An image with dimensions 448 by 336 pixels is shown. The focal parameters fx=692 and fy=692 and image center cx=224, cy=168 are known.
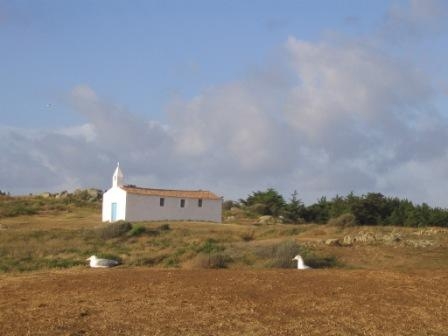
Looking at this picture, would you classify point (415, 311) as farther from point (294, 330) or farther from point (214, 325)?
point (214, 325)

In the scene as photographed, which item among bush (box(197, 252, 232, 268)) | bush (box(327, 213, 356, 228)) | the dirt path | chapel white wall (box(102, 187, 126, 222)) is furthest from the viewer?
chapel white wall (box(102, 187, 126, 222))

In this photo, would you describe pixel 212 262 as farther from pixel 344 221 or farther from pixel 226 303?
pixel 344 221

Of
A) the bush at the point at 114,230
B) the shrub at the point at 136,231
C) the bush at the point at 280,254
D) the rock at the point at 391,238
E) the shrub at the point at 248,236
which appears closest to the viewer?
the bush at the point at 280,254

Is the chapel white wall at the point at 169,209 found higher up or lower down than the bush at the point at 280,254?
higher up

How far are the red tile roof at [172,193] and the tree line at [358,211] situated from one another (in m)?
7.90

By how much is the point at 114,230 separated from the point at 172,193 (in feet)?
55.0

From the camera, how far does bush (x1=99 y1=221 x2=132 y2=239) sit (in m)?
38.0

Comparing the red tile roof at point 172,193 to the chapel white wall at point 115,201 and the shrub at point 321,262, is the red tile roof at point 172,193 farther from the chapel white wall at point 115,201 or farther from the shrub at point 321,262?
the shrub at point 321,262

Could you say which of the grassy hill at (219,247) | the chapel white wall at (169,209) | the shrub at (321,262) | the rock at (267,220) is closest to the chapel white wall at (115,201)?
the chapel white wall at (169,209)

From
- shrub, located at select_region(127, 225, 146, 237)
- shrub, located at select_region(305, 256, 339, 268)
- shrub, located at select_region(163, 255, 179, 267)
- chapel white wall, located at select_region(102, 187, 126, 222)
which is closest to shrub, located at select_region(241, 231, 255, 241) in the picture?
shrub, located at select_region(127, 225, 146, 237)

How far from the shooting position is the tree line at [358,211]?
5547cm

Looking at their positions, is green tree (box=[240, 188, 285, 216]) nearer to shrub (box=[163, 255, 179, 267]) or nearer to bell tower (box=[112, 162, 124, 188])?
bell tower (box=[112, 162, 124, 188])

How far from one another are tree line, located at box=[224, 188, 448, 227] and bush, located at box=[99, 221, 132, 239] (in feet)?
61.0

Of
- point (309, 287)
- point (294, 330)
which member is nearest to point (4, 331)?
point (294, 330)
